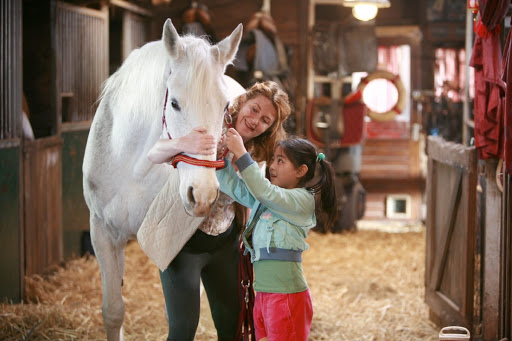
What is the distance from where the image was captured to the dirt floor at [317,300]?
400 cm

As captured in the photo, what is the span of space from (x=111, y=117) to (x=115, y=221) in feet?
1.53

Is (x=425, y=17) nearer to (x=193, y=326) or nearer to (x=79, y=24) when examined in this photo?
(x=79, y=24)

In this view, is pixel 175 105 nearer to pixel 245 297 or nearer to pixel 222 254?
pixel 222 254

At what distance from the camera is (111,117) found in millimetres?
2977

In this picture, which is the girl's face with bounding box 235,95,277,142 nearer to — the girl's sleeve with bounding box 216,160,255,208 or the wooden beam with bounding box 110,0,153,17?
the girl's sleeve with bounding box 216,160,255,208

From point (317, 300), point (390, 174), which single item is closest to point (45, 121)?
point (317, 300)

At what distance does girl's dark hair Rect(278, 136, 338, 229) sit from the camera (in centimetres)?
Result: 247

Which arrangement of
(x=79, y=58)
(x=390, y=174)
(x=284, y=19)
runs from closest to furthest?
(x=79, y=58), (x=284, y=19), (x=390, y=174)

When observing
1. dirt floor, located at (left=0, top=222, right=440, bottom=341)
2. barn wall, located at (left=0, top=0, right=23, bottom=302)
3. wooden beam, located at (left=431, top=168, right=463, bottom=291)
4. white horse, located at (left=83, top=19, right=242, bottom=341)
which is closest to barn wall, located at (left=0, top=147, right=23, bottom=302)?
barn wall, located at (left=0, top=0, right=23, bottom=302)

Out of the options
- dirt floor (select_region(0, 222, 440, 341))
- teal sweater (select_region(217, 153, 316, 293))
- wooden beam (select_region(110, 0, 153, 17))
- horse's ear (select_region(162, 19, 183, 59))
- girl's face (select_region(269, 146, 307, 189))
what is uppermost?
wooden beam (select_region(110, 0, 153, 17))

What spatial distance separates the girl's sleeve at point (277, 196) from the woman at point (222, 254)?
0.84 ft

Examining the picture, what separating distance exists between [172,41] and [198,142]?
373mm

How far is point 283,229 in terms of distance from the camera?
245 centimetres

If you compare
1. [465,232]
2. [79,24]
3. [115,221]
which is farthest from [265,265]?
[79,24]
